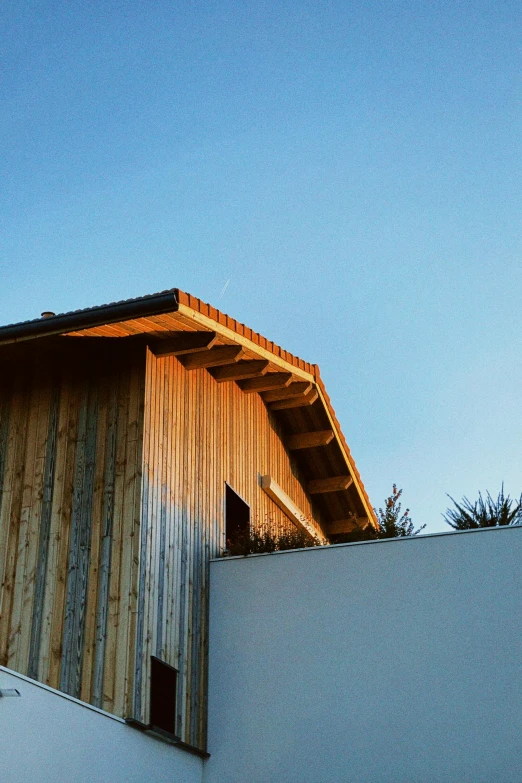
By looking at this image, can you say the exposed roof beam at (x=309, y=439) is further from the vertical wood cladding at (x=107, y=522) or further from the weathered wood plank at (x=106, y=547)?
the weathered wood plank at (x=106, y=547)

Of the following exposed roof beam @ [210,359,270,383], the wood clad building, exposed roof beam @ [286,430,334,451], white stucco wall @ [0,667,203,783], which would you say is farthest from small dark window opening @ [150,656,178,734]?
exposed roof beam @ [286,430,334,451]

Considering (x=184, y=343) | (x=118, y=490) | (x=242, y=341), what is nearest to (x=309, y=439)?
(x=242, y=341)

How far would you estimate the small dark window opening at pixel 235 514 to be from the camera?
1061cm

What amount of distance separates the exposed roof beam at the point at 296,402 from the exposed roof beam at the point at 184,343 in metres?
2.80

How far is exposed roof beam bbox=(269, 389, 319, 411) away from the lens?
11.6 meters

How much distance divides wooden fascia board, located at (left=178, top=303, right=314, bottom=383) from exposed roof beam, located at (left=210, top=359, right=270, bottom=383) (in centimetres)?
13

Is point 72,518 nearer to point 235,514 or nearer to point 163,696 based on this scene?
point 163,696

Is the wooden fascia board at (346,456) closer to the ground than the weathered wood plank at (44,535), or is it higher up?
higher up

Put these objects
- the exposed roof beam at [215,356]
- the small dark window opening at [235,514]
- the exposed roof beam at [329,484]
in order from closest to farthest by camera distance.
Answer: the exposed roof beam at [215,356]
the small dark window opening at [235,514]
the exposed roof beam at [329,484]

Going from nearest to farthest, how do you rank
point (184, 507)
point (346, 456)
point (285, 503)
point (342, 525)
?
1. point (184, 507)
2. point (285, 503)
3. point (346, 456)
4. point (342, 525)

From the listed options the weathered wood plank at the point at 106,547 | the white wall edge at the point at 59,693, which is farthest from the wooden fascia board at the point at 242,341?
the white wall edge at the point at 59,693

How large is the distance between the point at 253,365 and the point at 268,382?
818 millimetres

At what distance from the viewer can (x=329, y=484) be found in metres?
13.3

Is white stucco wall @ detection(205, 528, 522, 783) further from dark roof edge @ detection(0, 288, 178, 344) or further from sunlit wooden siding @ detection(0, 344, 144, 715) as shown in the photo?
dark roof edge @ detection(0, 288, 178, 344)
